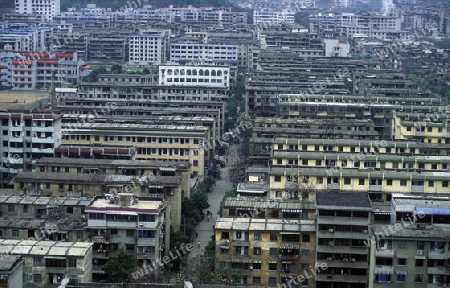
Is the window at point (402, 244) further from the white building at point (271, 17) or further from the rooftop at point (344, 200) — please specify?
the white building at point (271, 17)

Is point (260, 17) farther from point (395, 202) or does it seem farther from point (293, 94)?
point (395, 202)

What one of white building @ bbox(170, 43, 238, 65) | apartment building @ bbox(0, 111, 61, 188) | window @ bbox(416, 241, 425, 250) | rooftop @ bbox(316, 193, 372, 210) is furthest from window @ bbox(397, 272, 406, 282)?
white building @ bbox(170, 43, 238, 65)

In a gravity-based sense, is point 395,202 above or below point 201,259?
above

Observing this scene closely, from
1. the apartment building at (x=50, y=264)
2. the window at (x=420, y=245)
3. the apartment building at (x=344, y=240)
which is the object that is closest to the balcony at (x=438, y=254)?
the window at (x=420, y=245)

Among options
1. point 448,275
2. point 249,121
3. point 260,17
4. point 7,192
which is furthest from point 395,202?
point 260,17

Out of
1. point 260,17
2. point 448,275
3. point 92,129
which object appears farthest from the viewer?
point 260,17
